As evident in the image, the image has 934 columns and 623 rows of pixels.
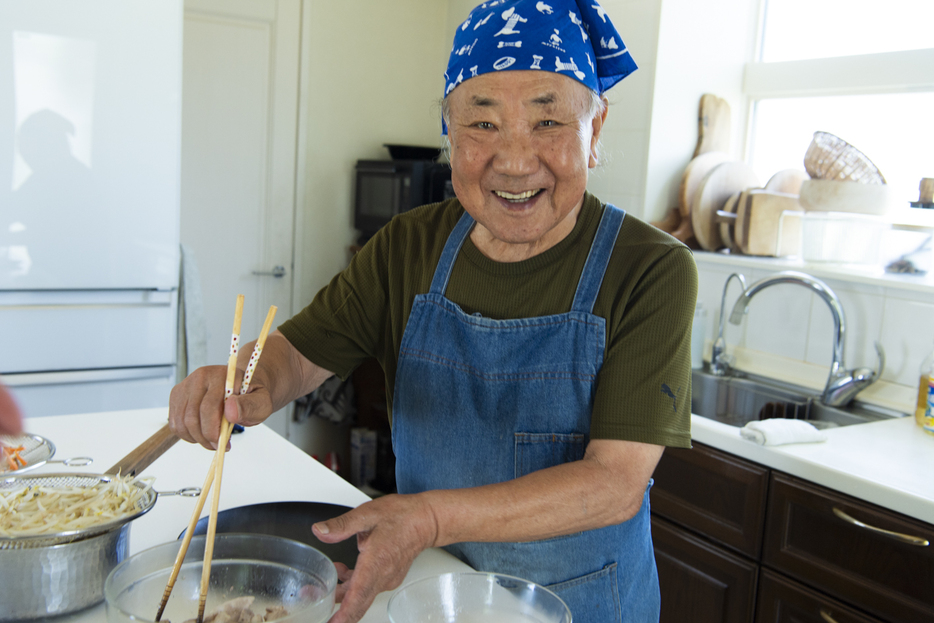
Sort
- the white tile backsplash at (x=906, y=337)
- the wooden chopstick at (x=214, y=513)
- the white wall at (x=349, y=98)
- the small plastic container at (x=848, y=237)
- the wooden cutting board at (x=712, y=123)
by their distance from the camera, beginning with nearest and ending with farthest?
1. the wooden chopstick at (x=214, y=513)
2. the white tile backsplash at (x=906, y=337)
3. the small plastic container at (x=848, y=237)
4. the wooden cutting board at (x=712, y=123)
5. the white wall at (x=349, y=98)

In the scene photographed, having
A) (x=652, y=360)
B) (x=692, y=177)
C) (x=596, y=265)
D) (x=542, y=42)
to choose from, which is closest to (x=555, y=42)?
(x=542, y=42)

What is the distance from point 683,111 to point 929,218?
0.77m

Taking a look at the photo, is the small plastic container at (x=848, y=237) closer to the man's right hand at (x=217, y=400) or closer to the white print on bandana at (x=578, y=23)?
the white print on bandana at (x=578, y=23)

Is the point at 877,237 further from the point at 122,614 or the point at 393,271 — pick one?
the point at 122,614

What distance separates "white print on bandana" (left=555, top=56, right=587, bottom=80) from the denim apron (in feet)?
0.69

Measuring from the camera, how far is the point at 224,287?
10.7 feet

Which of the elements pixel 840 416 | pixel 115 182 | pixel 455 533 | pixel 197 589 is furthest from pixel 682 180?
pixel 197 589

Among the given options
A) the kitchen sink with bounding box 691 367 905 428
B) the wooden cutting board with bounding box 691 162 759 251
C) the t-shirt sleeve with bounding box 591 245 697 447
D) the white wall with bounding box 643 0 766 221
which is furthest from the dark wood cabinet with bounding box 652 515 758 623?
the white wall with bounding box 643 0 766 221

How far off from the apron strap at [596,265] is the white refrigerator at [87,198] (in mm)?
1723

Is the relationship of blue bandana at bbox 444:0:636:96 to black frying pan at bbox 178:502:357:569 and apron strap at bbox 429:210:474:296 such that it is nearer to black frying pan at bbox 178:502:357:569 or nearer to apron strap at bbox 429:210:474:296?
apron strap at bbox 429:210:474:296

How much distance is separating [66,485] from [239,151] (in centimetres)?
252

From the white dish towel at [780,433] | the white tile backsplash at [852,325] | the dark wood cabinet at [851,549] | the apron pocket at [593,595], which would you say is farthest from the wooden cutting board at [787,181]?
the apron pocket at [593,595]

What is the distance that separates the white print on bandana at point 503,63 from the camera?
1025mm

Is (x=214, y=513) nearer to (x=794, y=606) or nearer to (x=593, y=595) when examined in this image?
(x=593, y=595)
